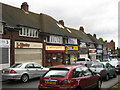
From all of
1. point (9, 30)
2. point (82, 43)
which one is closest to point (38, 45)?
point (9, 30)

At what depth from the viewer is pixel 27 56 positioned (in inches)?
910

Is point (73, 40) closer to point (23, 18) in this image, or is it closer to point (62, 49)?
point (62, 49)

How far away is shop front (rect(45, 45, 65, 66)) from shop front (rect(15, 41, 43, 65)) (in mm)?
1724

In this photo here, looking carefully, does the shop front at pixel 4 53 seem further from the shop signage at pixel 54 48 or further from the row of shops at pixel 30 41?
the shop signage at pixel 54 48

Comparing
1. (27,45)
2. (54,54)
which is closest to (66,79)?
(27,45)

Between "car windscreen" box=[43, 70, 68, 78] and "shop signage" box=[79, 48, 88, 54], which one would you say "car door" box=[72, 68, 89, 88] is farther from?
"shop signage" box=[79, 48, 88, 54]

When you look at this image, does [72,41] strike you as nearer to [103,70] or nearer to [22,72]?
[103,70]

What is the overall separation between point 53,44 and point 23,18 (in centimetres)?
663

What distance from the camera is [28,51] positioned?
23344 millimetres

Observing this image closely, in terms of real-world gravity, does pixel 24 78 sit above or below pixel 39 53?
below

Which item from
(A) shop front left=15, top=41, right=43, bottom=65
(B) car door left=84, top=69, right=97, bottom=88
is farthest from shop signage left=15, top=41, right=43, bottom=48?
(B) car door left=84, top=69, right=97, bottom=88

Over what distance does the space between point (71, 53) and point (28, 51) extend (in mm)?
12321

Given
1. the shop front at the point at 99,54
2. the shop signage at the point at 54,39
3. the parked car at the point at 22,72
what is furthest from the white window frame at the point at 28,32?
the shop front at the point at 99,54

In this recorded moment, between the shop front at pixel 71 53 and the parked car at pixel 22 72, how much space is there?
1933 centimetres
